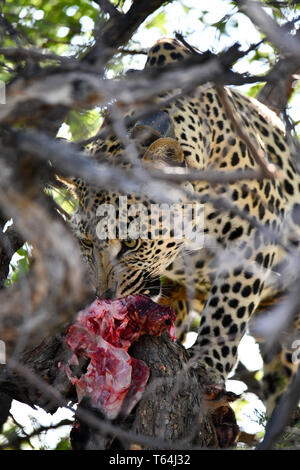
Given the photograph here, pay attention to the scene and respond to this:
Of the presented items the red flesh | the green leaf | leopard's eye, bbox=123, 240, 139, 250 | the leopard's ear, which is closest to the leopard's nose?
leopard's eye, bbox=123, 240, 139, 250

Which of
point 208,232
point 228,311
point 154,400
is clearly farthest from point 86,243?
point 154,400

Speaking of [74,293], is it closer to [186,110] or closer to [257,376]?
Answer: [186,110]

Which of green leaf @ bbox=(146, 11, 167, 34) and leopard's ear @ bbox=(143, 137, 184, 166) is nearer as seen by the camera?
leopard's ear @ bbox=(143, 137, 184, 166)

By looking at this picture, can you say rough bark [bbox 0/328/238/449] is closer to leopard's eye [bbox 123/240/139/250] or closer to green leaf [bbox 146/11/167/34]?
leopard's eye [bbox 123/240/139/250]

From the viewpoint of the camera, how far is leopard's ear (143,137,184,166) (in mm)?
4930

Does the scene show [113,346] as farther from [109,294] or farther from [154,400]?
[109,294]

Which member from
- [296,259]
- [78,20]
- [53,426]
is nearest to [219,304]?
[53,426]

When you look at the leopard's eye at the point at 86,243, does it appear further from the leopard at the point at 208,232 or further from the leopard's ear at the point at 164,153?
the leopard's ear at the point at 164,153

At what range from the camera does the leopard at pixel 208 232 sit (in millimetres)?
5102

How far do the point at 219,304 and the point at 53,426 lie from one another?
1.43m

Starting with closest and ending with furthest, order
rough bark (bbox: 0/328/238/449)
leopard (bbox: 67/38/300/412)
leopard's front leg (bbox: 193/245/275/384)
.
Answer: rough bark (bbox: 0/328/238/449), leopard (bbox: 67/38/300/412), leopard's front leg (bbox: 193/245/275/384)

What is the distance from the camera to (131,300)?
4.12 metres

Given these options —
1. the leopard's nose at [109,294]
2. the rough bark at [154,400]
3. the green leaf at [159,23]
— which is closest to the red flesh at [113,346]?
the rough bark at [154,400]

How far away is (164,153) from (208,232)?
86cm
